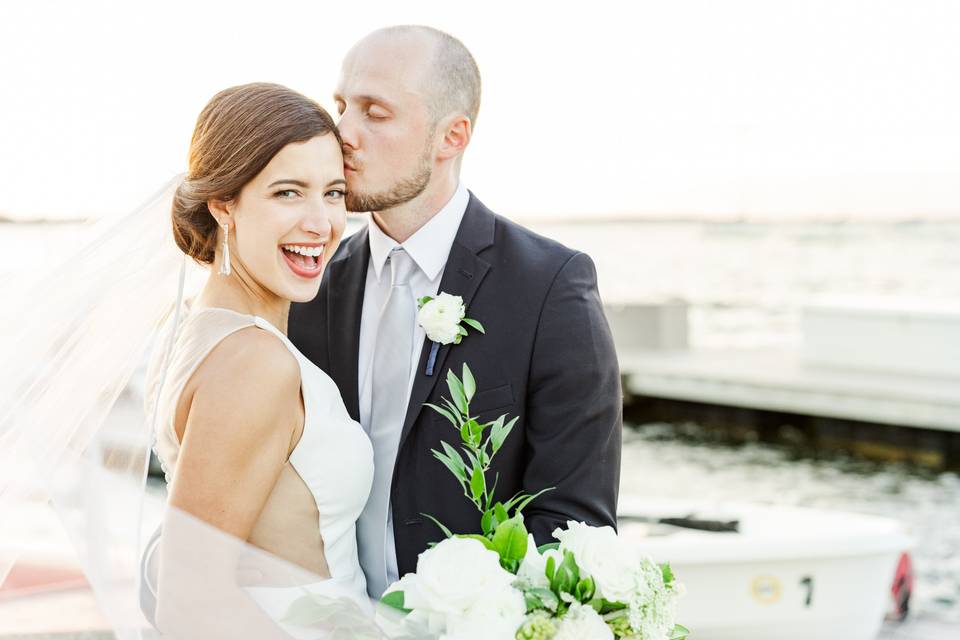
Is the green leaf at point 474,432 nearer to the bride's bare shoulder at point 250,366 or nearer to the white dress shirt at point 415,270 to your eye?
the bride's bare shoulder at point 250,366

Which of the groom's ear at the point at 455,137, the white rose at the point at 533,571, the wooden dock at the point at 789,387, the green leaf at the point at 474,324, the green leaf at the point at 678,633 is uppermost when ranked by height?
the groom's ear at the point at 455,137

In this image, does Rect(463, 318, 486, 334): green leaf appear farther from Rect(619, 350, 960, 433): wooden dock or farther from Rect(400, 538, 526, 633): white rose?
Rect(619, 350, 960, 433): wooden dock

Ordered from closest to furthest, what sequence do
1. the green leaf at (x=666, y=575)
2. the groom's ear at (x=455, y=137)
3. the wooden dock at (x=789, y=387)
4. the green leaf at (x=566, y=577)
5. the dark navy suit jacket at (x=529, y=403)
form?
1. the green leaf at (x=566, y=577)
2. the green leaf at (x=666, y=575)
3. the dark navy suit jacket at (x=529, y=403)
4. the groom's ear at (x=455, y=137)
5. the wooden dock at (x=789, y=387)

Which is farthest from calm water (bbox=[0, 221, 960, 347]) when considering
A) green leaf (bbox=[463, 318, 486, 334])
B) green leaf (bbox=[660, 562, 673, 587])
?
green leaf (bbox=[660, 562, 673, 587])

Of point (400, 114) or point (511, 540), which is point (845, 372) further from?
point (511, 540)

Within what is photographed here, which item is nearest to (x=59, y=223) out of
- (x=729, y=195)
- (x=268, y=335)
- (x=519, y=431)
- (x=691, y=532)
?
(x=268, y=335)

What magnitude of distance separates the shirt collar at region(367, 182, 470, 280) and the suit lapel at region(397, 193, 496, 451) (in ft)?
0.11

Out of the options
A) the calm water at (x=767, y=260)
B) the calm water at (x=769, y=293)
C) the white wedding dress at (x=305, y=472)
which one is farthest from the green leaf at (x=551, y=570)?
the calm water at (x=767, y=260)

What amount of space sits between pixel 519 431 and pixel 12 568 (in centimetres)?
114

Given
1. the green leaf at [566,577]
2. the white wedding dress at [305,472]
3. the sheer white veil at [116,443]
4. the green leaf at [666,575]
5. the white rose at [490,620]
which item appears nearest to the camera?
the white rose at [490,620]

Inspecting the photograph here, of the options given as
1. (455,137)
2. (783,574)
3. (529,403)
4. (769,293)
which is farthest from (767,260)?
(529,403)

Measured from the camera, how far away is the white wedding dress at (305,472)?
7.07 feet

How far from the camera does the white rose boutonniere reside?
99.8 inches

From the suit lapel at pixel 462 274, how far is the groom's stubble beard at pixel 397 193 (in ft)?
0.52
